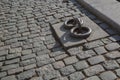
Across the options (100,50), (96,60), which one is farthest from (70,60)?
(100,50)

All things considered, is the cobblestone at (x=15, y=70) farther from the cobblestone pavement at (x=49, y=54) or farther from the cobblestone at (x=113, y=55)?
the cobblestone at (x=113, y=55)

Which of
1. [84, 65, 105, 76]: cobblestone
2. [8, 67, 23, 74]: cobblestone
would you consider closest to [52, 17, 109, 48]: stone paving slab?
[84, 65, 105, 76]: cobblestone

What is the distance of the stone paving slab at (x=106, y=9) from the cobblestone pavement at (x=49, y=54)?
17cm

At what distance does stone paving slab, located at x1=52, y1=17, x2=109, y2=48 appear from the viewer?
4665 mm

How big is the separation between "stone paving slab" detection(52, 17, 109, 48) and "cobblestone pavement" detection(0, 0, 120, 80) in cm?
12

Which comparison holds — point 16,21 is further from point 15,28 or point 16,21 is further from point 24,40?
point 24,40

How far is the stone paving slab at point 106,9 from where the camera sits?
519cm

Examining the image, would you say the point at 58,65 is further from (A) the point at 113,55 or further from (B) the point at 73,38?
(A) the point at 113,55

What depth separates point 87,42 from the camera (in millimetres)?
4676

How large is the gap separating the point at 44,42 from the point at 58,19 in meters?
1.39

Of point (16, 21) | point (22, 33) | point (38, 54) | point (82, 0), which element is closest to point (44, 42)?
point (38, 54)

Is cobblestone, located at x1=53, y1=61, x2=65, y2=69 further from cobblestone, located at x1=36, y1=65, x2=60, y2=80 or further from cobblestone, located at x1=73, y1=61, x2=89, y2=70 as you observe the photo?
cobblestone, located at x1=73, y1=61, x2=89, y2=70

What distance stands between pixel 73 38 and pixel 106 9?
175 cm

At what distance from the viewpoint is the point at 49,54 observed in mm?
4512
